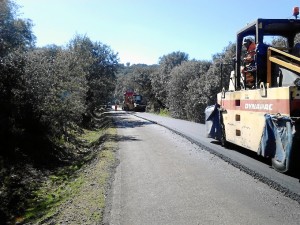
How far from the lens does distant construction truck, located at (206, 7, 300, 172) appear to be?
8.52 meters

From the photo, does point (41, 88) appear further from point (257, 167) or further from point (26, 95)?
point (257, 167)

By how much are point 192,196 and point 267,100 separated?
137 inches

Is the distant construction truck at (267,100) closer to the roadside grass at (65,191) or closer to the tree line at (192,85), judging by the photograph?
the roadside grass at (65,191)

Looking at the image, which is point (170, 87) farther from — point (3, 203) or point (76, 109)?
point (3, 203)

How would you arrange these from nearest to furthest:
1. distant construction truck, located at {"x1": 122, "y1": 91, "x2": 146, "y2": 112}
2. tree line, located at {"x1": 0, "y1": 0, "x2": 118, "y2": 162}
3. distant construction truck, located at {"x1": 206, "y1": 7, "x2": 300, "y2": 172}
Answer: distant construction truck, located at {"x1": 206, "y1": 7, "x2": 300, "y2": 172}
tree line, located at {"x1": 0, "y1": 0, "x2": 118, "y2": 162}
distant construction truck, located at {"x1": 122, "y1": 91, "x2": 146, "y2": 112}

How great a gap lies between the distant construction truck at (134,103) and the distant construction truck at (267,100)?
49683 mm

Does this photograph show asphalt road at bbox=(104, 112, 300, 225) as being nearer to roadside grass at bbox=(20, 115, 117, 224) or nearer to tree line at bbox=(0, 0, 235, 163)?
roadside grass at bbox=(20, 115, 117, 224)

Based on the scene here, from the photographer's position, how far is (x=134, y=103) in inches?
2562

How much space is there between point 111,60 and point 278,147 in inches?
1370

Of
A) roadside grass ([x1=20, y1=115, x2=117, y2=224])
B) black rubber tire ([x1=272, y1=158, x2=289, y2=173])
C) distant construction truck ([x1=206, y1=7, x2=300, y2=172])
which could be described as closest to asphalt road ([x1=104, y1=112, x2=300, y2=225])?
roadside grass ([x1=20, y1=115, x2=117, y2=224])

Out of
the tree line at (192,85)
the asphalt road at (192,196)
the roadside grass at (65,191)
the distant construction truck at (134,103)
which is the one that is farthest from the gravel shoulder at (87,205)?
the distant construction truck at (134,103)

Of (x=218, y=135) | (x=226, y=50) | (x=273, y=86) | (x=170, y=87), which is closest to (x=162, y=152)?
(x=218, y=135)

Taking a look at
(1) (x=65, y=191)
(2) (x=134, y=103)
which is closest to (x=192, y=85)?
(2) (x=134, y=103)

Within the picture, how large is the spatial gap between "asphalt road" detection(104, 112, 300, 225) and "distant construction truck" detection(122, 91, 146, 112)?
5169 centimetres
